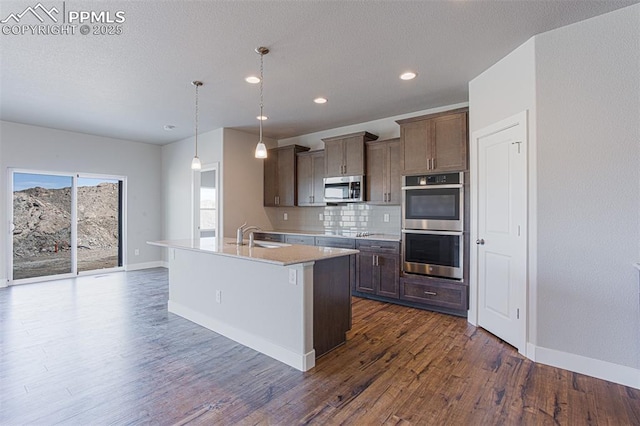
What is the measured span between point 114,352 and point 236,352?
109 cm

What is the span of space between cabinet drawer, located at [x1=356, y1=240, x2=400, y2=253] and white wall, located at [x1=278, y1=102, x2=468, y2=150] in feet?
5.73

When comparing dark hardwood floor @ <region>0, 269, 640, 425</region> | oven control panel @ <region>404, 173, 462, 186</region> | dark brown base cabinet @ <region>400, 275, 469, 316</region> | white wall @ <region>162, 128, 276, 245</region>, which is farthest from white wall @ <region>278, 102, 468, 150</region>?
dark hardwood floor @ <region>0, 269, 640, 425</region>

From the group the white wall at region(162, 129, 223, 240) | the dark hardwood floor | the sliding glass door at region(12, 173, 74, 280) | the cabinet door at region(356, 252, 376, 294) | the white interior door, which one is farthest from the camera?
the white wall at region(162, 129, 223, 240)

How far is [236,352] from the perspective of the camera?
287cm

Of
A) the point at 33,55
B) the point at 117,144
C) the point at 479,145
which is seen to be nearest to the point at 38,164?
the point at 117,144

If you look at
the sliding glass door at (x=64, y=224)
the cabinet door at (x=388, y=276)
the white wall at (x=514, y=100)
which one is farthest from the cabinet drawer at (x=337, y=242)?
the sliding glass door at (x=64, y=224)

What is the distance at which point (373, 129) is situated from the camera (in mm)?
5262

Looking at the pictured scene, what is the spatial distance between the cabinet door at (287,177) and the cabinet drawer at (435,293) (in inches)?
106

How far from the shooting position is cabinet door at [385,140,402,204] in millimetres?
4609

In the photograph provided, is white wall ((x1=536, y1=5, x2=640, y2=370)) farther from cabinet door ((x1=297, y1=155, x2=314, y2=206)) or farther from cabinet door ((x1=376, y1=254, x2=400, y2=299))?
cabinet door ((x1=297, y1=155, x2=314, y2=206))

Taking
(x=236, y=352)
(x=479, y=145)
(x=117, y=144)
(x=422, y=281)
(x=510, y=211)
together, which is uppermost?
(x=117, y=144)

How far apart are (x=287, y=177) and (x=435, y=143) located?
9.41 ft

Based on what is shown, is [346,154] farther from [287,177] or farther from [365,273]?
[365,273]

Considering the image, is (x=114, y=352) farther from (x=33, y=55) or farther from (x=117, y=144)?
(x=117, y=144)
